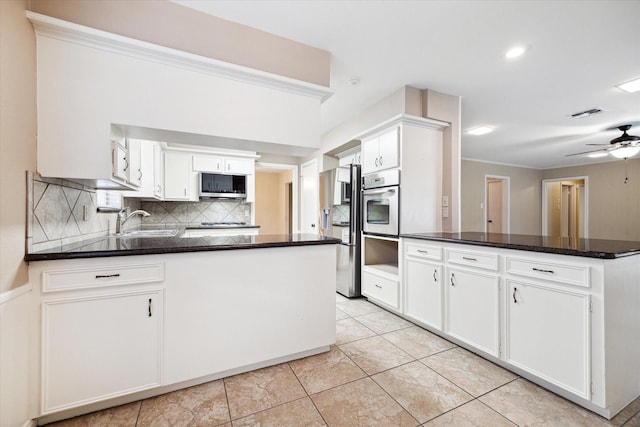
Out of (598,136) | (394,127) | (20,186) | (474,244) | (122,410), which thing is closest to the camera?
(20,186)

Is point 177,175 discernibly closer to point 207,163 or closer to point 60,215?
point 207,163

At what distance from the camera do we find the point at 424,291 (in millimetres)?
2576

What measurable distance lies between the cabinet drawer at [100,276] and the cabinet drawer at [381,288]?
7.50 feet

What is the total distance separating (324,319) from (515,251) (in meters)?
1.47

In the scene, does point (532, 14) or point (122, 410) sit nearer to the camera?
point (122, 410)

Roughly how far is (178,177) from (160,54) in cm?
277

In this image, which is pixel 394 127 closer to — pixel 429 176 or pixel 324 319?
pixel 429 176

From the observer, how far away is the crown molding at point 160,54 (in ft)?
4.84

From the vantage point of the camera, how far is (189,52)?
1854mm

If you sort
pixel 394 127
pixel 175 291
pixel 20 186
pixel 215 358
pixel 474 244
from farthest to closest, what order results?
pixel 394 127 < pixel 474 244 < pixel 215 358 < pixel 175 291 < pixel 20 186

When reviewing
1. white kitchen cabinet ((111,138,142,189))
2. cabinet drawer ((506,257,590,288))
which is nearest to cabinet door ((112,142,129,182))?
white kitchen cabinet ((111,138,142,189))

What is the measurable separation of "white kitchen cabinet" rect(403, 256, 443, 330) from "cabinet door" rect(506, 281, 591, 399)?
61cm

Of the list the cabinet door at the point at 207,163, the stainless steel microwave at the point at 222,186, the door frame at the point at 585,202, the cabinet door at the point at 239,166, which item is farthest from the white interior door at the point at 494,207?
the cabinet door at the point at 207,163

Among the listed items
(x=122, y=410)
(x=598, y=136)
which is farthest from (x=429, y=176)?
(x=598, y=136)
